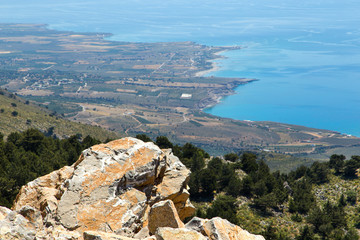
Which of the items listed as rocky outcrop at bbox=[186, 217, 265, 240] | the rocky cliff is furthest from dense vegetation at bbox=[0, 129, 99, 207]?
rocky outcrop at bbox=[186, 217, 265, 240]

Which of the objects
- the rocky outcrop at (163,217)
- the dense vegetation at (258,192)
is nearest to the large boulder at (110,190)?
the rocky outcrop at (163,217)

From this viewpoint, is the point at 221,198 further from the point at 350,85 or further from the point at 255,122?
the point at 350,85

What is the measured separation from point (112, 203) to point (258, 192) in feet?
68.8

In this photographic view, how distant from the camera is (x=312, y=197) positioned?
1346 inches

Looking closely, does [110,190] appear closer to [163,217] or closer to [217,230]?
[163,217]

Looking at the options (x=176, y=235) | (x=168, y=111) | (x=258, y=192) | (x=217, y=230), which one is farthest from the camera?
(x=168, y=111)

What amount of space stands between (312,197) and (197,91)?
468 ft

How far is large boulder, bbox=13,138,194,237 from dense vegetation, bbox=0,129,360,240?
846cm

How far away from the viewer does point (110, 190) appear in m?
14.3

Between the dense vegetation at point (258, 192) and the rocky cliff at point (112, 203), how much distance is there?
904 centimetres

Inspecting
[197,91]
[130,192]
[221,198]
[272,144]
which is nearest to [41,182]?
[130,192]

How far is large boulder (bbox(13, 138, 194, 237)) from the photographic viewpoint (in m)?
13.2

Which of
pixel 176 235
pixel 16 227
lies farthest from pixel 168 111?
pixel 176 235

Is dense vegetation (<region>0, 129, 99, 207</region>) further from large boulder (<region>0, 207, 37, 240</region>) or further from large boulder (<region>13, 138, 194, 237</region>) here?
large boulder (<region>0, 207, 37, 240</region>)
